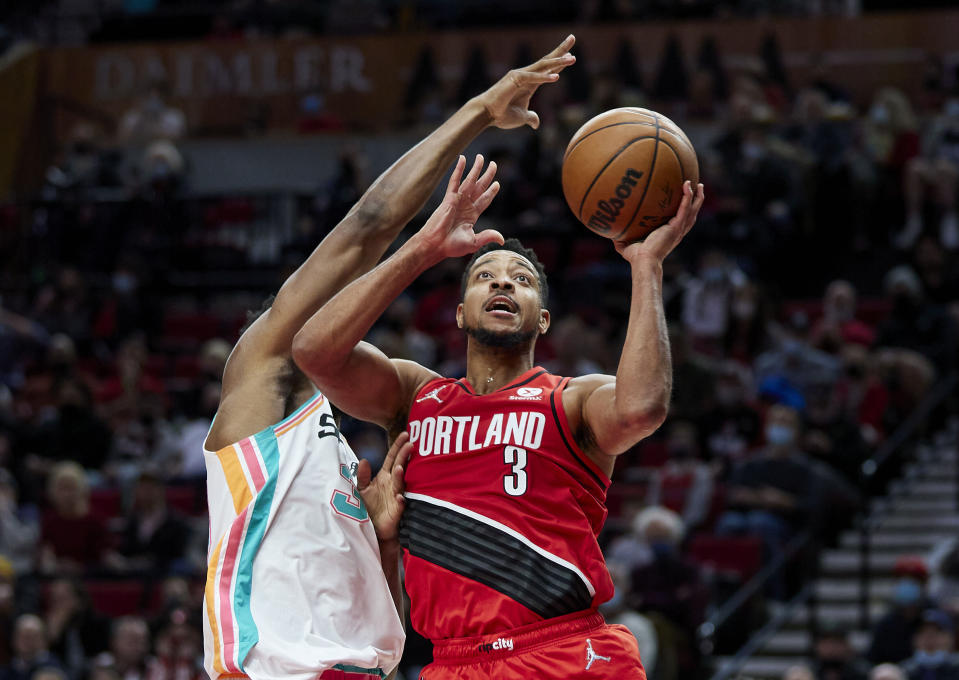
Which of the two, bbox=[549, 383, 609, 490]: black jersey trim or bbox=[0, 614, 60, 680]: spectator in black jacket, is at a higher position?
bbox=[549, 383, 609, 490]: black jersey trim

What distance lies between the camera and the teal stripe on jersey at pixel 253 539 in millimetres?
4523

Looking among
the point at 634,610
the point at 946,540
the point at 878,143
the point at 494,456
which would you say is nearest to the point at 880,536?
the point at 946,540

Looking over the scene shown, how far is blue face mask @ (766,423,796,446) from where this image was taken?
11117mm

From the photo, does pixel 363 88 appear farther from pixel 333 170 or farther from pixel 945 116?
pixel 945 116

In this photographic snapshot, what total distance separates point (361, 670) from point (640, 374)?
52.6 inches

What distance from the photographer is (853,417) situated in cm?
1202

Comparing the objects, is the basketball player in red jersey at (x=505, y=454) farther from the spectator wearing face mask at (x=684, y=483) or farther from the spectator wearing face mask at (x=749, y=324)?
the spectator wearing face mask at (x=749, y=324)

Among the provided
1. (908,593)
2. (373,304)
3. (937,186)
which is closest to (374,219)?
(373,304)

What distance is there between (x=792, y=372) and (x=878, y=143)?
4.27 meters

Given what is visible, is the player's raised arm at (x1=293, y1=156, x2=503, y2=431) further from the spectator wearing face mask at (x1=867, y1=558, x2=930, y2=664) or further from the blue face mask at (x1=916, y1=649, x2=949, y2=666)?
the spectator wearing face mask at (x1=867, y1=558, x2=930, y2=664)

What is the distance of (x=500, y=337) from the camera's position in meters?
4.77

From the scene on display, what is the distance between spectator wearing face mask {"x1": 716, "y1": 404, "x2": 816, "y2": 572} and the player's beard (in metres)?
6.54

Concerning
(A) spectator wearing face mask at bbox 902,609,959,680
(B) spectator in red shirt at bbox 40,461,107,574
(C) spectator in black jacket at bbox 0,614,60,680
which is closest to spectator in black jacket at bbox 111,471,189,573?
(B) spectator in red shirt at bbox 40,461,107,574

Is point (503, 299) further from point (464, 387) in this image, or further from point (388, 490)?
Result: point (388, 490)
